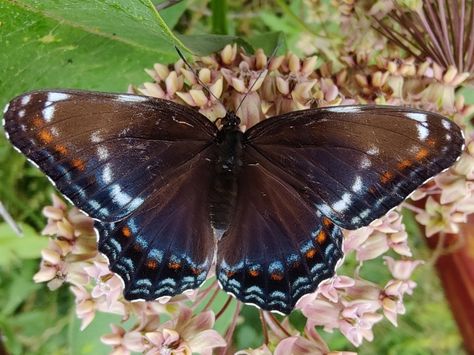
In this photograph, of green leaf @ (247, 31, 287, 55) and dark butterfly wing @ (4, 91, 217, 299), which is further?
green leaf @ (247, 31, 287, 55)

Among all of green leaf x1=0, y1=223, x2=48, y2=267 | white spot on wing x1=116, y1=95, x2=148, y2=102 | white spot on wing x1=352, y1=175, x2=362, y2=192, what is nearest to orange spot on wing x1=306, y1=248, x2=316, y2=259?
white spot on wing x1=352, y1=175, x2=362, y2=192

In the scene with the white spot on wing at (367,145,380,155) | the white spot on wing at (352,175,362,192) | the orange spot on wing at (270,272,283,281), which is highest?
the white spot on wing at (367,145,380,155)

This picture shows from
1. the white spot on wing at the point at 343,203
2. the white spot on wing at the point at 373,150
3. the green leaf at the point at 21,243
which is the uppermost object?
the white spot on wing at the point at 373,150

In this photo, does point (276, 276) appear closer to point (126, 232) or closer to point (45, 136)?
point (126, 232)

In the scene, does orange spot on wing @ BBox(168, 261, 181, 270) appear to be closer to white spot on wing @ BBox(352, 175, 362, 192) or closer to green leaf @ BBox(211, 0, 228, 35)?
white spot on wing @ BBox(352, 175, 362, 192)

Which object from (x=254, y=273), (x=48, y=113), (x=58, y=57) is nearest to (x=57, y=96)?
(x=48, y=113)

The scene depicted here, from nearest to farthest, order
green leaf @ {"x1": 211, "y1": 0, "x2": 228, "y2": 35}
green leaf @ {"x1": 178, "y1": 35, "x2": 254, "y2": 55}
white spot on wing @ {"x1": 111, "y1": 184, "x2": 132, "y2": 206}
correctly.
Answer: white spot on wing @ {"x1": 111, "y1": 184, "x2": 132, "y2": 206}, green leaf @ {"x1": 178, "y1": 35, "x2": 254, "y2": 55}, green leaf @ {"x1": 211, "y1": 0, "x2": 228, "y2": 35}

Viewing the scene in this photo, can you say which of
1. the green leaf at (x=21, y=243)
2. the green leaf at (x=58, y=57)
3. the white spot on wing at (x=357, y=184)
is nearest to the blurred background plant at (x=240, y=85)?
the green leaf at (x=58, y=57)

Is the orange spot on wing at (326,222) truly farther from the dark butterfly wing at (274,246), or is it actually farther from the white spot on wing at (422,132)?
the white spot on wing at (422,132)
